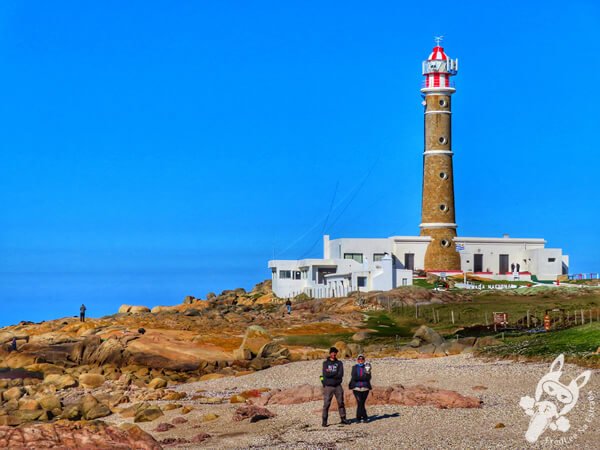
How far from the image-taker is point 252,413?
2159cm

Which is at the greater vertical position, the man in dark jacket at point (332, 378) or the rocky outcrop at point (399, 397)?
the man in dark jacket at point (332, 378)

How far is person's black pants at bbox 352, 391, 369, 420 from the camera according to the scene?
764 inches

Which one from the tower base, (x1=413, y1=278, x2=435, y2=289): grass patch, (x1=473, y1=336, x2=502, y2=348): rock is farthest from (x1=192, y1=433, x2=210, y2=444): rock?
the tower base

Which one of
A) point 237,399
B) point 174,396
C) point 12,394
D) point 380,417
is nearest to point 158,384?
point 174,396

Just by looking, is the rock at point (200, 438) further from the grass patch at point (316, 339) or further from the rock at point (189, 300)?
the rock at point (189, 300)

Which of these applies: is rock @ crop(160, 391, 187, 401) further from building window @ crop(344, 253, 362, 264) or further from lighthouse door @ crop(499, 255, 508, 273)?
lighthouse door @ crop(499, 255, 508, 273)

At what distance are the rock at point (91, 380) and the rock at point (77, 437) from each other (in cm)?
1258

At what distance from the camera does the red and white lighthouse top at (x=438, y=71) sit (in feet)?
214

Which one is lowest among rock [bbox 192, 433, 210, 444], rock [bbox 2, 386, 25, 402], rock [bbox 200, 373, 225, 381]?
rock [bbox 192, 433, 210, 444]

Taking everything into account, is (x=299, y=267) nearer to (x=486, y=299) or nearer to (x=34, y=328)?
(x=486, y=299)

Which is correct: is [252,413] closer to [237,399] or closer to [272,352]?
[237,399]

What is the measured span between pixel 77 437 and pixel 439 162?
49502 millimetres

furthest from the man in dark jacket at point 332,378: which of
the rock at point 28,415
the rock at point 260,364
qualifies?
the rock at point 260,364

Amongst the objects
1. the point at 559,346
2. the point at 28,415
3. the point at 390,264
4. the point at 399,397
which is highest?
the point at 390,264
